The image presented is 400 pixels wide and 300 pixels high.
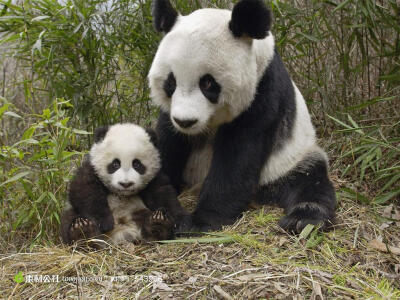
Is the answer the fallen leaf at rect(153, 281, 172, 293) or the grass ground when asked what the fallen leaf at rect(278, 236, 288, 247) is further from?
the fallen leaf at rect(153, 281, 172, 293)

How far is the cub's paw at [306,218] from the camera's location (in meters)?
3.16

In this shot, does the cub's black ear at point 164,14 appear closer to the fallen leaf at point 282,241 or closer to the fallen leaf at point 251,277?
the fallen leaf at point 282,241

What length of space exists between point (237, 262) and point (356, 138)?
6.66 ft

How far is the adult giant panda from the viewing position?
9.76 ft

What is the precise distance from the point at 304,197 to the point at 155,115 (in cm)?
189

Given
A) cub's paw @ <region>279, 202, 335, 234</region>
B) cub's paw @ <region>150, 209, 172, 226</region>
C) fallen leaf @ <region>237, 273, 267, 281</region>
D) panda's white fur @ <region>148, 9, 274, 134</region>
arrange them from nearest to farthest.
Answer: fallen leaf @ <region>237, 273, 267, 281</region> → panda's white fur @ <region>148, 9, 274, 134</region> → cub's paw @ <region>150, 209, 172, 226</region> → cub's paw @ <region>279, 202, 335, 234</region>

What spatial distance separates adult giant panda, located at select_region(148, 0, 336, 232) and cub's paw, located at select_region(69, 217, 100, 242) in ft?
1.92

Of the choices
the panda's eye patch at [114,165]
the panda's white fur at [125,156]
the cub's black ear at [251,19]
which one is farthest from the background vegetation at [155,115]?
the cub's black ear at [251,19]

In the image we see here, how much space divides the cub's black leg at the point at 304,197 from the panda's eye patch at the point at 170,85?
3.45ft

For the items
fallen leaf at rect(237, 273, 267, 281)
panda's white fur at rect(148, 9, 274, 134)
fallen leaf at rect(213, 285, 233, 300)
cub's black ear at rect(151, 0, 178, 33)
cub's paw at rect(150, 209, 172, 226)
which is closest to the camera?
fallen leaf at rect(213, 285, 233, 300)

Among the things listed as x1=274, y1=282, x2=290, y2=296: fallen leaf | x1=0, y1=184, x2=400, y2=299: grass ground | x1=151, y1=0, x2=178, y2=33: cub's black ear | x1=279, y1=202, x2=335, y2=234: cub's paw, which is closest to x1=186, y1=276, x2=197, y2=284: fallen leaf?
x1=0, y1=184, x2=400, y2=299: grass ground

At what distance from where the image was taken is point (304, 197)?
3416 mm

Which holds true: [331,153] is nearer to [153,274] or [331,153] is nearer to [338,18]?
[338,18]

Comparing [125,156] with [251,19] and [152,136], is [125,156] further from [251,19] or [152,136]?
[251,19]
